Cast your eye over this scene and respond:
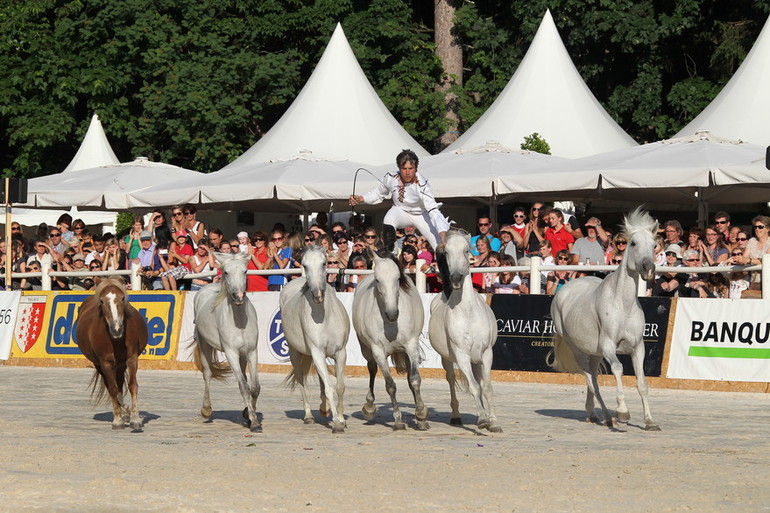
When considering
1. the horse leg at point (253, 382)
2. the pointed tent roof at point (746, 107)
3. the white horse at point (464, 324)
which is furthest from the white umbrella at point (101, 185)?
the white horse at point (464, 324)

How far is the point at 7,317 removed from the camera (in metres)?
25.0

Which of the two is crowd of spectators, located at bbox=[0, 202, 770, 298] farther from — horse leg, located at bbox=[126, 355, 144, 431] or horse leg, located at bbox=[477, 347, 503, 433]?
horse leg, located at bbox=[126, 355, 144, 431]

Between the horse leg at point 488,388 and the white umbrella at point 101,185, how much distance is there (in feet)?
45.0

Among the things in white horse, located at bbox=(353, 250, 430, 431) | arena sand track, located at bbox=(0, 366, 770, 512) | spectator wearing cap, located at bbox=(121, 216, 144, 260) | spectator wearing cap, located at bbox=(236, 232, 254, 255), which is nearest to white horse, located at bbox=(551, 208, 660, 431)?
arena sand track, located at bbox=(0, 366, 770, 512)

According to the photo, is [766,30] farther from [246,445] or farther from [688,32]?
[246,445]

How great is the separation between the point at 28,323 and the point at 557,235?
31.9ft

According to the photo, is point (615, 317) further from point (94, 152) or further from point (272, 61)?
point (272, 61)

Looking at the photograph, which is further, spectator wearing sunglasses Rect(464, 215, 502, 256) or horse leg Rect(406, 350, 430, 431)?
spectator wearing sunglasses Rect(464, 215, 502, 256)

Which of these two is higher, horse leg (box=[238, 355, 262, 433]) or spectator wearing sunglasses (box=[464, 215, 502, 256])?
spectator wearing sunglasses (box=[464, 215, 502, 256])

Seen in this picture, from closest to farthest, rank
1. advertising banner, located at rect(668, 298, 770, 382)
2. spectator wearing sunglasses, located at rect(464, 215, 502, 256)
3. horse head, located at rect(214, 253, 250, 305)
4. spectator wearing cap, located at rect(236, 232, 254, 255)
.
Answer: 1. horse head, located at rect(214, 253, 250, 305)
2. advertising banner, located at rect(668, 298, 770, 382)
3. spectator wearing sunglasses, located at rect(464, 215, 502, 256)
4. spectator wearing cap, located at rect(236, 232, 254, 255)

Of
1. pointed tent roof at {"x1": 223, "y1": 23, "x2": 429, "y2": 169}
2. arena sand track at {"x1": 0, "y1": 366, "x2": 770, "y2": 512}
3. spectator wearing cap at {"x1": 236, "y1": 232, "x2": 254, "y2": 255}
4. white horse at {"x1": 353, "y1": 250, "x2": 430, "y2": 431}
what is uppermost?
pointed tent roof at {"x1": 223, "y1": 23, "x2": 429, "y2": 169}

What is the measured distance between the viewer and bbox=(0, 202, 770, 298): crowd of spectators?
19375mm

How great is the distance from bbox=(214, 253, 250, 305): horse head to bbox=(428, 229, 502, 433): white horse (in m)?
1.96

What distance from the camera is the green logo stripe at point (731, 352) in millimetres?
18094
